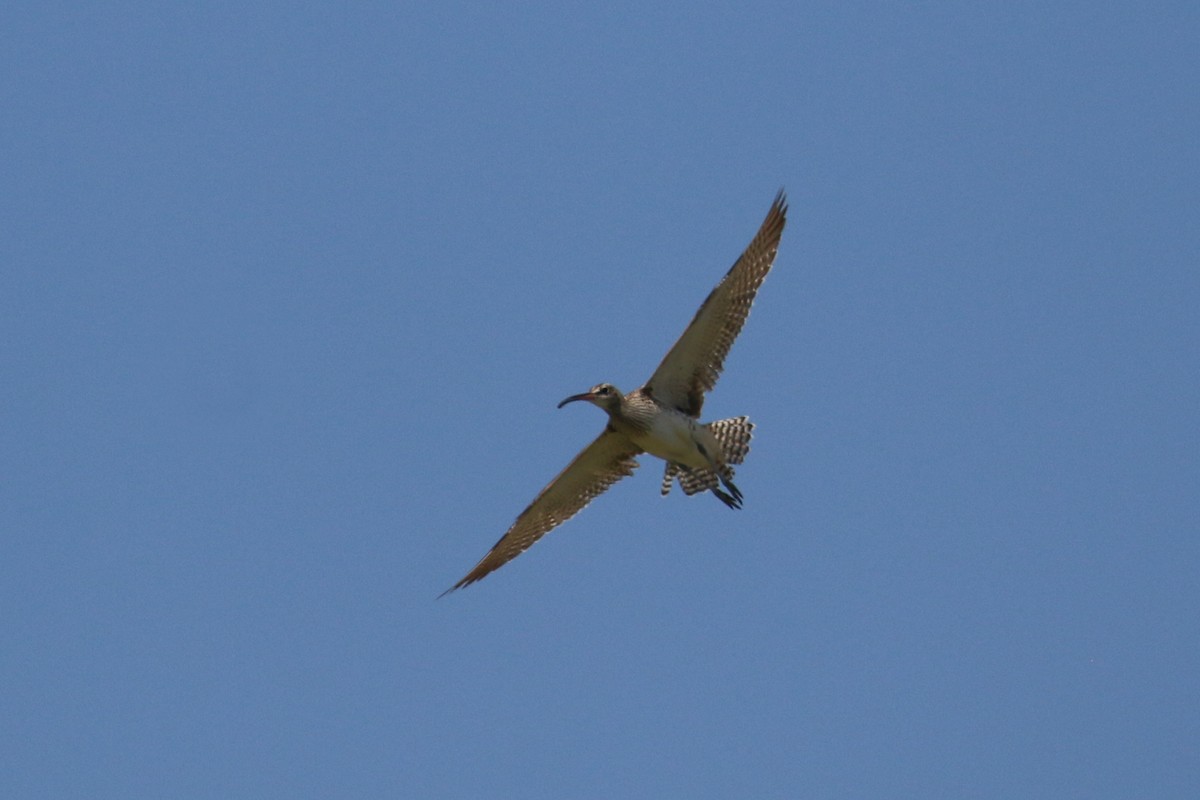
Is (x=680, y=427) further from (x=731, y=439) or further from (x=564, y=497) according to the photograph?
(x=564, y=497)

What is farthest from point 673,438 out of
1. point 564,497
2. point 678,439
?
point 564,497

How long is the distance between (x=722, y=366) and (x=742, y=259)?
1466 millimetres

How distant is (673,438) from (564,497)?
2.06 m

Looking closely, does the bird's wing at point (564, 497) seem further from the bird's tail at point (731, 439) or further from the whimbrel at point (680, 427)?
the bird's tail at point (731, 439)

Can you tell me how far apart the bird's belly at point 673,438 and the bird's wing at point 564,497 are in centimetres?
57

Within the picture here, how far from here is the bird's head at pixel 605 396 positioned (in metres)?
20.9

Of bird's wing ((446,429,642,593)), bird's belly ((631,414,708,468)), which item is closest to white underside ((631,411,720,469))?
bird's belly ((631,414,708,468))

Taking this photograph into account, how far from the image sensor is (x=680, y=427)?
2084 centimetres

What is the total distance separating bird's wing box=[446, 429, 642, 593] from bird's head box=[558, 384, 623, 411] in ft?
2.50

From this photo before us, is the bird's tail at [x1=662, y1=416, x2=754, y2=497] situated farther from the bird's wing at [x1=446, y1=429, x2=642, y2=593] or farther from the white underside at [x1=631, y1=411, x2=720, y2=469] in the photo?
the bird's wing at [x1=446, y1=429, x2=642, y2=593]

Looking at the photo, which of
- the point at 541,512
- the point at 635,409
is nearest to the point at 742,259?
the point at 635,409

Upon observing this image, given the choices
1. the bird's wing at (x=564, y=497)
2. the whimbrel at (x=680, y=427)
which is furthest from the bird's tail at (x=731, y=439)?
the bird's wing at (x=564, y=497)

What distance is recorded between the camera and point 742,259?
20219 millimetres

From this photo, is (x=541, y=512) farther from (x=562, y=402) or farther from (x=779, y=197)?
(x=779, y=197)
